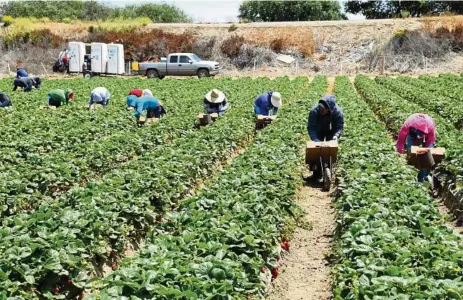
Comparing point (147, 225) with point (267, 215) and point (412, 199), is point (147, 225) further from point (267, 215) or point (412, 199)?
point (412, 199)

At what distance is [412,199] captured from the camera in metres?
6.96

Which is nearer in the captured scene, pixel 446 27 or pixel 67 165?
pixel 67 165

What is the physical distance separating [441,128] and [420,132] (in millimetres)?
3372

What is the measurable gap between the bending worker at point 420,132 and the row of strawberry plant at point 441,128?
1.59ft

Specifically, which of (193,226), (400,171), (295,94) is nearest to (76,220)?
(193,226)

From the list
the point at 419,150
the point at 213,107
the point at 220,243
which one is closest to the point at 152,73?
the point at 213,107

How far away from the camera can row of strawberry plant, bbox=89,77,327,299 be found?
14.8 ft

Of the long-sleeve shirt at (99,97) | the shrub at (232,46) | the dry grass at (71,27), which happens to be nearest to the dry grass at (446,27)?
the shrub at (232,46)

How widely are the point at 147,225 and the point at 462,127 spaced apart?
10.7 m

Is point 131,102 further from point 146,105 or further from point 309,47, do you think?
point 309,47

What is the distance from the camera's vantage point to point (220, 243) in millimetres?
5438

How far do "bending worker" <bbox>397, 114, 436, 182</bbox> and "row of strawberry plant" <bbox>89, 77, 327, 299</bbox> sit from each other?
196 cm

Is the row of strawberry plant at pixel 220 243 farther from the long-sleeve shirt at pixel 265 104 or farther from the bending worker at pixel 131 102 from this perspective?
the bending worker at pixel 131 102

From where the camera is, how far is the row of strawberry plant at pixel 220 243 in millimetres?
4496
